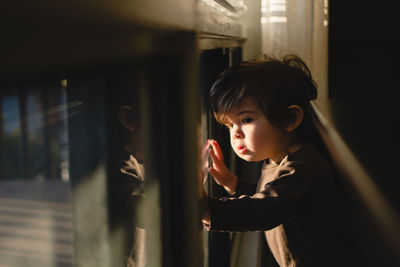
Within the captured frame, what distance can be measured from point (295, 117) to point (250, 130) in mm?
121

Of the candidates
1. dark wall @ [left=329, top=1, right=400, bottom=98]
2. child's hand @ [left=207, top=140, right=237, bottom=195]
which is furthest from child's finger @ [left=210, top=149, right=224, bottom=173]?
dark wall @ [left=329, top=1, right=400, bottom=98]

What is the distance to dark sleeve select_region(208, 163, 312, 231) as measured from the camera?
666mm

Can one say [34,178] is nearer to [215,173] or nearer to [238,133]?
[238,133]

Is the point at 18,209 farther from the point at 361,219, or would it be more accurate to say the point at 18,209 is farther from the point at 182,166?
the point at 361,219

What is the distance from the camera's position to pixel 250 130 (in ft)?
2.70

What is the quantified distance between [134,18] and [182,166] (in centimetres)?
23

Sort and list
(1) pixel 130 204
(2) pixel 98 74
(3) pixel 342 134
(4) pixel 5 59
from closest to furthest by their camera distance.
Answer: (4) pixel 5 59
(2) pixel 98 74
(1) pixel 130 204
(3) pixel 342 134

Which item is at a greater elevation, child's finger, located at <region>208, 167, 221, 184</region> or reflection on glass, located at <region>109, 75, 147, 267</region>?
reflection on glass, located at <region>109, 75, 147, 267</region>

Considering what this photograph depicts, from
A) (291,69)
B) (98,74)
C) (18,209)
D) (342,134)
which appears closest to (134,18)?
(98,74)

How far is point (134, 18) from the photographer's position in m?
0.34

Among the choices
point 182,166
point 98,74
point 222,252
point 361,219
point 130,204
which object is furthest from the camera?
point 222,252

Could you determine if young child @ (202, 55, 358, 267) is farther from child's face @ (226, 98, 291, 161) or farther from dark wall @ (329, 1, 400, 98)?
dark wall @ (329, 1, 400, 98)

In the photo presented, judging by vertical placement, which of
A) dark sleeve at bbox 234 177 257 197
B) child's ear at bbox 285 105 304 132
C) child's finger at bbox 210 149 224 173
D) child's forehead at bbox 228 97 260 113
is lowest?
dark sleeve at bbox 234 177 257 197

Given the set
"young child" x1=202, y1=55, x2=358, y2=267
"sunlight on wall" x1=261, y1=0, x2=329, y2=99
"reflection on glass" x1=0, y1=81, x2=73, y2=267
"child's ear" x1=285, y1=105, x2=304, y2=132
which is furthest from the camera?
"sunlight on wall" x1=261, y1=0, x2=329, y2=99
